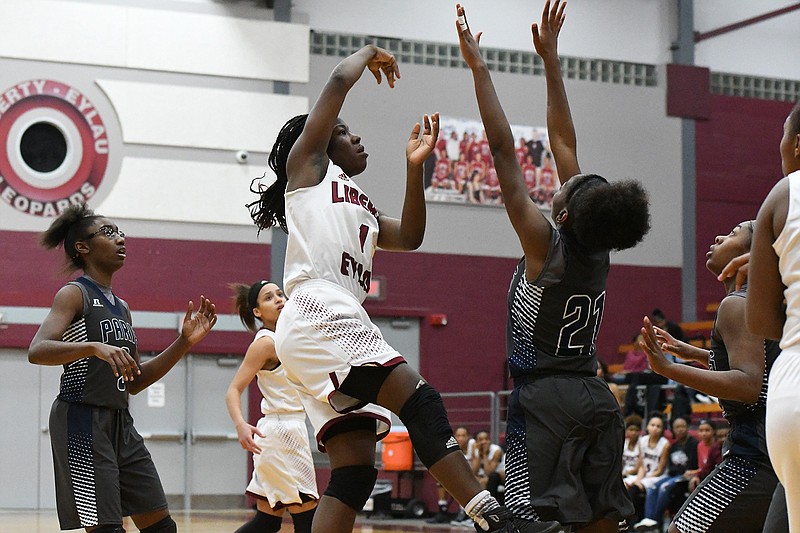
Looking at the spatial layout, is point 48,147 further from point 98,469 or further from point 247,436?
point 98,469

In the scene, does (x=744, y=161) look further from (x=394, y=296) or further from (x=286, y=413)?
(x=286, y=413)

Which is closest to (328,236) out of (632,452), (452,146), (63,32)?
(632,452)

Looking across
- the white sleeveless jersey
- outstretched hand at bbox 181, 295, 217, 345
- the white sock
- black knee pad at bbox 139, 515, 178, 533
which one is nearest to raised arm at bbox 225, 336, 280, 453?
outstretched hand at bbox 181, 295, 217, 345

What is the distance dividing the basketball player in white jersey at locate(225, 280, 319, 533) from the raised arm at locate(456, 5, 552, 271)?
3.01 metres

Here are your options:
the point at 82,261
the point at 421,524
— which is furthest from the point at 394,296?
the point at 82,261

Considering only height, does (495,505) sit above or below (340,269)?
below

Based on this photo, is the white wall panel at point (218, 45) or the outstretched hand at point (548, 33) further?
the white wall panel at point (218, 45)

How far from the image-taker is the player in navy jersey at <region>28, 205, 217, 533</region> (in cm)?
515

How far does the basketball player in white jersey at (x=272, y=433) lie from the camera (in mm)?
6672

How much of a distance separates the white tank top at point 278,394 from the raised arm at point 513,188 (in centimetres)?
340

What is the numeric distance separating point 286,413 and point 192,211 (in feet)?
33.8

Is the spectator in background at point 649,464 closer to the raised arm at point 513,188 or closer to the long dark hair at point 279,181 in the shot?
the long dark hair at point 279,181

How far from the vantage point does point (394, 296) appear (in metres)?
18.0

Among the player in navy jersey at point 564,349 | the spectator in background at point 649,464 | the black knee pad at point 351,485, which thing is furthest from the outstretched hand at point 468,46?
the spectator in background at point 649,464
